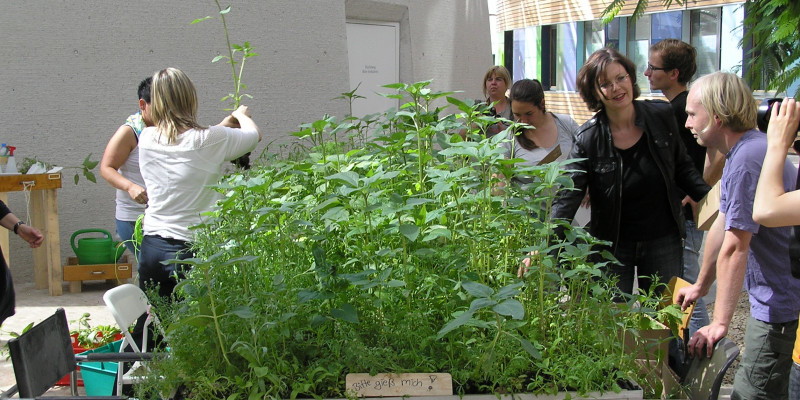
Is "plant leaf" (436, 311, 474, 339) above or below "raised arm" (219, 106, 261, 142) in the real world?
below

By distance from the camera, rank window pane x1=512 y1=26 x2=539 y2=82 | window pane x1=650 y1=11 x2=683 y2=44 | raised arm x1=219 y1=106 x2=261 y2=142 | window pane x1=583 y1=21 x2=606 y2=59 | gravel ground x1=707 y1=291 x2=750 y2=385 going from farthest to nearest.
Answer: window pane x1=512 y1=26 x2=539 y2=82 < window pane x1=583 y1=21 x2=606 y2=59 < window pane x1=650 y1=11 x2=683 y2=44 < gravel ground x1=707 y1=291 x2=750 y2=385 < raised arm x1=219 y1=106 x2=261 y2=142

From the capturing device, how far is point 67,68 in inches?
230

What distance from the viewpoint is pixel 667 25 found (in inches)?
624

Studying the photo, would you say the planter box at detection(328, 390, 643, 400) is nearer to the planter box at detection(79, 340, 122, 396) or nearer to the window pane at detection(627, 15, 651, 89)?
the planter box at detection(79, 340, 122, 396)

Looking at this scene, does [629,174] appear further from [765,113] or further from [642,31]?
[642,31]

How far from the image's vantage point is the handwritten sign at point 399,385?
1711mm

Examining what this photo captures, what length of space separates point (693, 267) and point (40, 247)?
15.0 ft

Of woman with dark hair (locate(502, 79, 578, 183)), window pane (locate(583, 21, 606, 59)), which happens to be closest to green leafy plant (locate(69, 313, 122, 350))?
woman with dark hair (locate(502, 79, 578, 183))

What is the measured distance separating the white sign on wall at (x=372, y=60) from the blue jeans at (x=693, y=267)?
4.76 m

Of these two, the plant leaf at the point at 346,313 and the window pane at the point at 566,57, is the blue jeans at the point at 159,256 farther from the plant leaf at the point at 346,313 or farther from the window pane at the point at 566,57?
the window pane at the point at 566,57

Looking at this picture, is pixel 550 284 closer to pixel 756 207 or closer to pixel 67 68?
pixel 756 207

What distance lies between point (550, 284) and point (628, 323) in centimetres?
23

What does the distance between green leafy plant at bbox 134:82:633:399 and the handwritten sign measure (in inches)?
1.0

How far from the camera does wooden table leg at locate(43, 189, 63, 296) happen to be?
17.8ft
